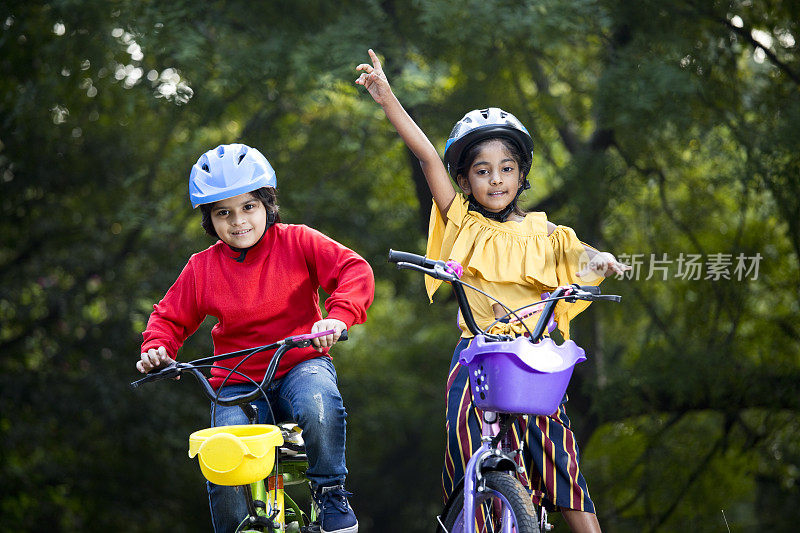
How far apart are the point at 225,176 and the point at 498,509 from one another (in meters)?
1.56

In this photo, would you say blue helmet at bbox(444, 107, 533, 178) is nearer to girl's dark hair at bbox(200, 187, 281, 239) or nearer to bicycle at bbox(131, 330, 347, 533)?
girl's dark hair at bbox(200, 187, 281, 239)

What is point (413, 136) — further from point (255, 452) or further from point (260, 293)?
point (255, 452)

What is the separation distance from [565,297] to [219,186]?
1.36 m

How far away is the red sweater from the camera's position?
10.9ft

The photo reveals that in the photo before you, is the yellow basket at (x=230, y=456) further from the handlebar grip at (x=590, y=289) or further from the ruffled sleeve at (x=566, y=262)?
the ruffled sleeve at (x=566, y=262)

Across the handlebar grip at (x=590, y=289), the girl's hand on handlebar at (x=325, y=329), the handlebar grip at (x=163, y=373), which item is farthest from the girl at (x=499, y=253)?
the handlebar grip at (x=163, y=373)

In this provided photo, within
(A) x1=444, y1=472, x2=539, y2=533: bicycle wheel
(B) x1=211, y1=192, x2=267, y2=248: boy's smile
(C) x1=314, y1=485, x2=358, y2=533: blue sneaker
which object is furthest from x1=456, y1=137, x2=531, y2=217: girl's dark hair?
(C) x1=314, y1=485, x2=358, y2=533: blue sneaker

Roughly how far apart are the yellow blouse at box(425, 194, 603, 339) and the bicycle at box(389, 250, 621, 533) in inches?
10.1

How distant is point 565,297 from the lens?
281 centimetres

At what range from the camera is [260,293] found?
3355 millimetres

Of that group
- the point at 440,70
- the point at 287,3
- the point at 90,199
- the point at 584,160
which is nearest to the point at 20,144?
the point at 90,199

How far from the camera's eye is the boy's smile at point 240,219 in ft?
10.9

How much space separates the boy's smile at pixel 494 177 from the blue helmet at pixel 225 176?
2.70 ft

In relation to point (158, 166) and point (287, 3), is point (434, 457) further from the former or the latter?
point (287, 3)
